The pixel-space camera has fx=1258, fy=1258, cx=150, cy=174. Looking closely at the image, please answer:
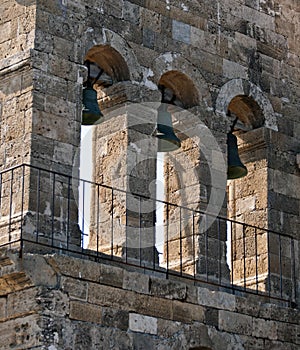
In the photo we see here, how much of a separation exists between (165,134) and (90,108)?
939mm

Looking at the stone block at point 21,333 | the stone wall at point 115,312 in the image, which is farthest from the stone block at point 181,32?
the stone block at point 21,333

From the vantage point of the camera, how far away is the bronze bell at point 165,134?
13.5 meters

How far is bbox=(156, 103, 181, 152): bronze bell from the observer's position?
13500 mm

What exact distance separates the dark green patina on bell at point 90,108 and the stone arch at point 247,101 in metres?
1.71

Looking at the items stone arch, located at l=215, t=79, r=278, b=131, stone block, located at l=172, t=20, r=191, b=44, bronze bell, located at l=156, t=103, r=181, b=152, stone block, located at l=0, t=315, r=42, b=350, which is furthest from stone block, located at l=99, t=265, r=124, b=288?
stone block, located at l=172, t=20, r=191, b=44

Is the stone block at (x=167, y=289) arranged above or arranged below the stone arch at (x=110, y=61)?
below

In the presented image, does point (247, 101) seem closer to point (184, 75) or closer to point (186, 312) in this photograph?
point (184, 75)

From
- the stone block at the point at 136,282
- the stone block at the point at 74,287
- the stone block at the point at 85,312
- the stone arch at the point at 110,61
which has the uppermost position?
the stone arch at the point at 110,61

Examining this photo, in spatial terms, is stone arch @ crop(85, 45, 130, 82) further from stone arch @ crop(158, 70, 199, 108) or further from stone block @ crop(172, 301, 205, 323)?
stone block @ crop(172, 301, 205, 323)

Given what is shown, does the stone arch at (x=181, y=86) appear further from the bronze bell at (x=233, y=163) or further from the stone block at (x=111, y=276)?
the stone block at (x=111, y=276)

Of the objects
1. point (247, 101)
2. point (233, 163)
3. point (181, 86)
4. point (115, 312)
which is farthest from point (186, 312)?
point (247, 101)

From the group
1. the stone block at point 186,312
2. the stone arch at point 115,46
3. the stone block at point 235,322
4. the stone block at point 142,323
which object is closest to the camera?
the stone block at point 142,323

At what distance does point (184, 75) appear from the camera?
14.0 m

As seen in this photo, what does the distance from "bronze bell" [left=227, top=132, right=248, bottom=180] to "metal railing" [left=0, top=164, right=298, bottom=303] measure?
64 cm
